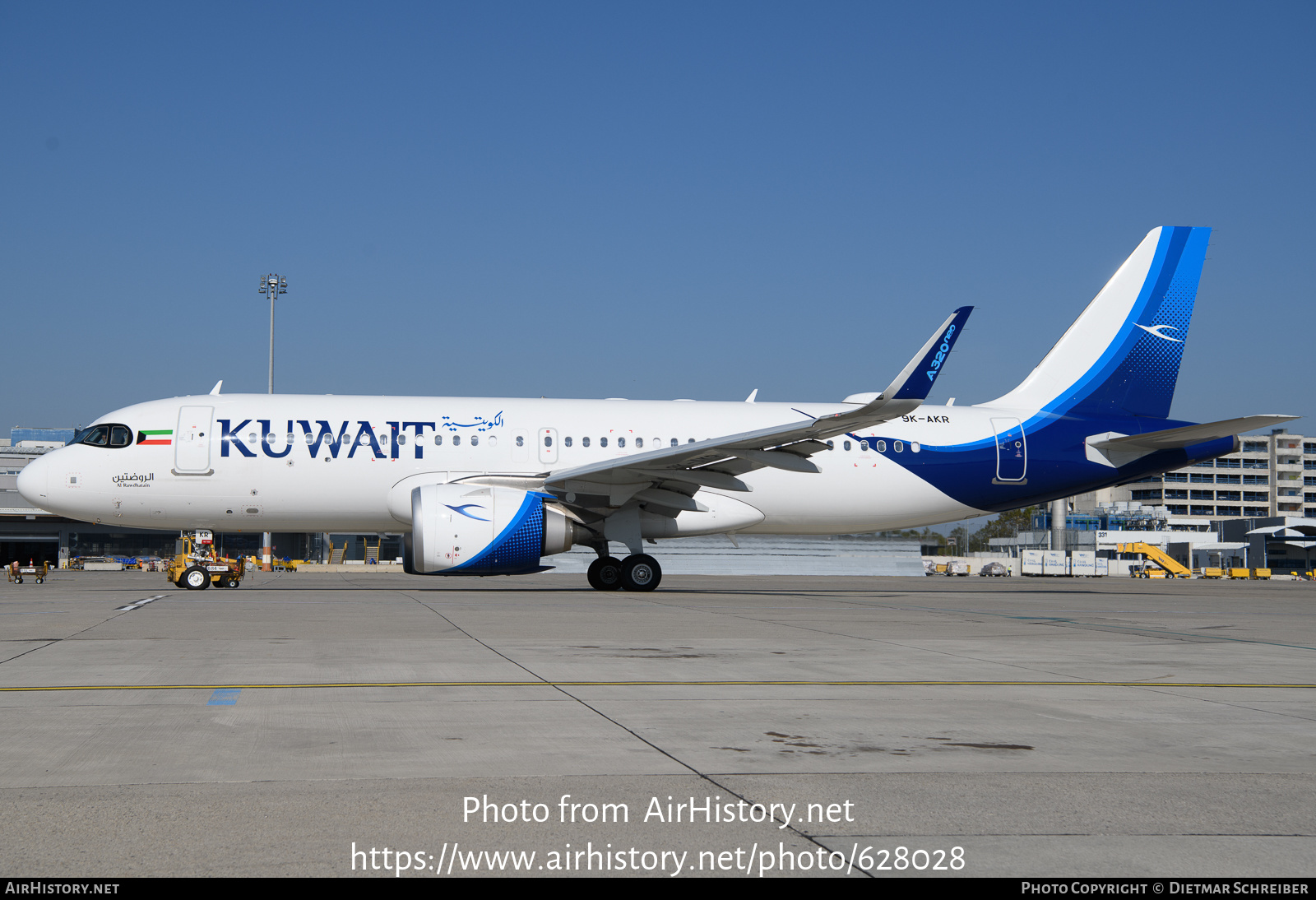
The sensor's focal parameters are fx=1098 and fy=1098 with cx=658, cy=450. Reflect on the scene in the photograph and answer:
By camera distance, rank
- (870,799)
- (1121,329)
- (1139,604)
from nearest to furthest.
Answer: (870,799)
(1139,604)
(1121,329)

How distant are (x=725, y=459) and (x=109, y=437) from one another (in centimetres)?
1140

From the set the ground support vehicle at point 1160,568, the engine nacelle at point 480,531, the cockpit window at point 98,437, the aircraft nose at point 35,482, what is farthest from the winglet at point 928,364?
the ground support vehicle at point 1160,568

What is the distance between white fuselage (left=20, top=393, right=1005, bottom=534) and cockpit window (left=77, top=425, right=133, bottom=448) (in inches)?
4.0

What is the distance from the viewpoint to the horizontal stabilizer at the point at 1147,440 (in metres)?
22.7

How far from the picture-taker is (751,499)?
2236 cm

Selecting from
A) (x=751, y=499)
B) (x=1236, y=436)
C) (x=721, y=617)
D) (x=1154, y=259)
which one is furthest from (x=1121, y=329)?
(x=721, y=617)

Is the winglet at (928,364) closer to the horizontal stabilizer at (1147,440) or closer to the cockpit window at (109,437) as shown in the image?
the horizontal stabilizer at (1147,440)

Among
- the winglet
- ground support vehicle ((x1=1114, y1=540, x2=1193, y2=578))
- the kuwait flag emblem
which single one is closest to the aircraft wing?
the winglet

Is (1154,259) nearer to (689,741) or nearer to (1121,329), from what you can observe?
(1121,329)

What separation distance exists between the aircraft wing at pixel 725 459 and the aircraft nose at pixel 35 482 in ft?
30.4

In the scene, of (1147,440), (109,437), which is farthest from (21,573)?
(1147,440)

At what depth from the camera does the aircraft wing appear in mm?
17391

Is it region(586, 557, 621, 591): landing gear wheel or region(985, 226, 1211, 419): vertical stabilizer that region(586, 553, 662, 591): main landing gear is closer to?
region(586, 557, 621, 591): landing gear wheel

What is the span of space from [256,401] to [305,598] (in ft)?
15.0
